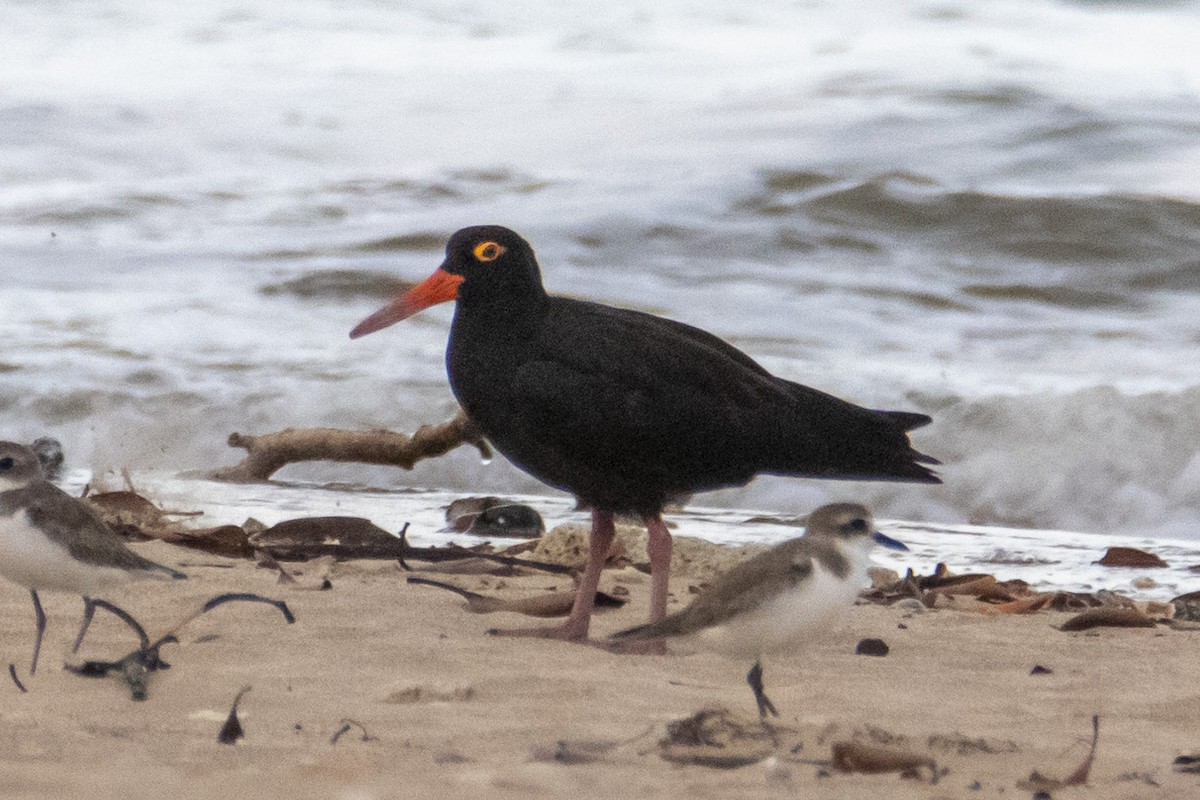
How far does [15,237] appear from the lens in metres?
13.4

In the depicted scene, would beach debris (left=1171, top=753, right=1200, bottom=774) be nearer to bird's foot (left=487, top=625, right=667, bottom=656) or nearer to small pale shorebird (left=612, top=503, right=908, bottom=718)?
small pale shorebird (left=612, top=503, right=908, bottom=718)

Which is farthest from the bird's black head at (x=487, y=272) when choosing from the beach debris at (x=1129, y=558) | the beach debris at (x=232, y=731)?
the beach debris at (x=1129, y=558)

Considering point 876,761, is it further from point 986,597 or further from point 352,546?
point 352,546

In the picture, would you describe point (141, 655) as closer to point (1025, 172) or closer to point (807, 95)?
point (1025, 172)

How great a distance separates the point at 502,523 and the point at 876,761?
3.21m

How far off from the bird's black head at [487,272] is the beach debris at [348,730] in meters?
1.49

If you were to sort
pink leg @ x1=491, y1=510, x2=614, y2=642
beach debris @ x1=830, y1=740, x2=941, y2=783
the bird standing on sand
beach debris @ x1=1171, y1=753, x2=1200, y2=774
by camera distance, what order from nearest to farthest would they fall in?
beach debris @ x1=830, y1=740, x2=941, y2=783
beach debris @ x1=1171, y1=753, x2=1200, y2=774
pink leg @ x1=491, y1=510, x2=614, y2=642
the bird standing on sand

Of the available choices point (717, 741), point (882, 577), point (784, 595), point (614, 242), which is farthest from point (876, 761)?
point (614, 242)

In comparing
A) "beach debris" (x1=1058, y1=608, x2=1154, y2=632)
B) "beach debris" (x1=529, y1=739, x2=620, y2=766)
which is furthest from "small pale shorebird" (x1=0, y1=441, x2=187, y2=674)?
"beach debris" (x1=1058, y1=608, x2=1154, y2=632)

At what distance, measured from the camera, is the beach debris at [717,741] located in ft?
8.80

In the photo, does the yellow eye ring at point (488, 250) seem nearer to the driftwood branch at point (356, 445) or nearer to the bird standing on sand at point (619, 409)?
the bird standing on sand at point (619, 409)

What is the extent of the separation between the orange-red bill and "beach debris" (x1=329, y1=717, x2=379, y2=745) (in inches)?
61.5

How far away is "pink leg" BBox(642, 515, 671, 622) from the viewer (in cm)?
396

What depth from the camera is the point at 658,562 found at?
4.10 meters
